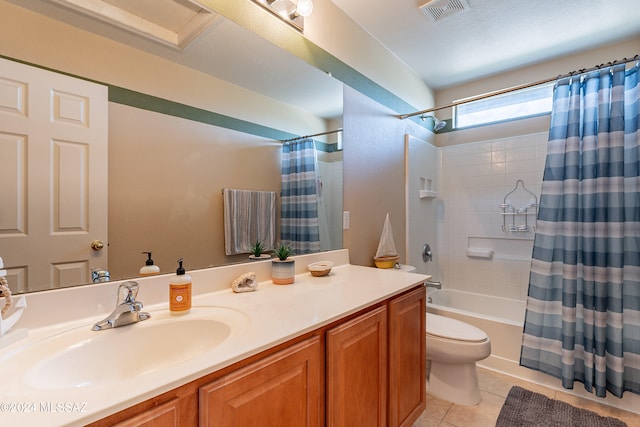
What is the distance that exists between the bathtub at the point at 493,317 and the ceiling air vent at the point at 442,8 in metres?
2.15

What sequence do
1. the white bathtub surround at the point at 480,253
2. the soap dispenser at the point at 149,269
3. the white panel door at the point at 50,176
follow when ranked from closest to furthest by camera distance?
the white panel door at the point at 50,176
the soap dispenser at the point at 149,269
the white bathtub surround at the point at 480,253

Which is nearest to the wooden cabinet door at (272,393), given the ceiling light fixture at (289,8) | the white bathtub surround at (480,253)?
the ceiling light fixture at (289,8)

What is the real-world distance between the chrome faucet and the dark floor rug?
1.91 metres

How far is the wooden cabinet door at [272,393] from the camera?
670 millimetres

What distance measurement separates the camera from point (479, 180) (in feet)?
9.58

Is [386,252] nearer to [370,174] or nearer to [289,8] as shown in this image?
[370,174]

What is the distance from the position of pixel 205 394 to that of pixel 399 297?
91 cm

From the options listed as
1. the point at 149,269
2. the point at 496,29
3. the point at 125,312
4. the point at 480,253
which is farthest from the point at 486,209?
the point at 125,312

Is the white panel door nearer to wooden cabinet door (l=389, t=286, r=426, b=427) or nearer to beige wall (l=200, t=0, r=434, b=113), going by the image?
beige wall (l=200, t=0, r=434, b=113)

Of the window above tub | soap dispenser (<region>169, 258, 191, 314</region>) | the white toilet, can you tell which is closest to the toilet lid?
the white toilet

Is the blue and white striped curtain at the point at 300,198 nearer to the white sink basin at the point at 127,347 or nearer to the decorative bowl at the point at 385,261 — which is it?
the decorative bowl at the point at 385,261

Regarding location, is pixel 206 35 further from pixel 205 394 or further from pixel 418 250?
pixel 418 250

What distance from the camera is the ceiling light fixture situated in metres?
1.49

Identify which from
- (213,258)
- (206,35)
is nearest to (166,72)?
(206,35)
